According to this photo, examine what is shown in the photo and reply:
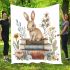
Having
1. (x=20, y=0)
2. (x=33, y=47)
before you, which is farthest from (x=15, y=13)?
(x=20, y=0)

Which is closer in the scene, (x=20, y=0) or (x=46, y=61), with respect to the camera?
(x=46, y=61)

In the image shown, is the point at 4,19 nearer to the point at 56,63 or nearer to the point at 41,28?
the point at 41,28

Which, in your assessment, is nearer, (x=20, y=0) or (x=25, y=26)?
(x=25, y=26)

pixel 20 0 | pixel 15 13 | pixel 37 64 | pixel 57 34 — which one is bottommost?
pixel 37 64

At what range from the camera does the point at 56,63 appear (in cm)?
1200

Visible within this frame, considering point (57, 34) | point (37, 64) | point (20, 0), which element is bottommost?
point (37, 64)

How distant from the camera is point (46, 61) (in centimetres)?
1201

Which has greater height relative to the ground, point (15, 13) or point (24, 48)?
point (15, 13)

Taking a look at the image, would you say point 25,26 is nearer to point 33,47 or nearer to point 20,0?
point 33,47

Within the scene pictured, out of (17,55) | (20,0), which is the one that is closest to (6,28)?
(17,55)

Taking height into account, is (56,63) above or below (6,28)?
below

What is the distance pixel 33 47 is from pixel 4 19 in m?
1.52

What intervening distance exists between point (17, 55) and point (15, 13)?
1460 mm

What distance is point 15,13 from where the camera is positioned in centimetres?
1192
